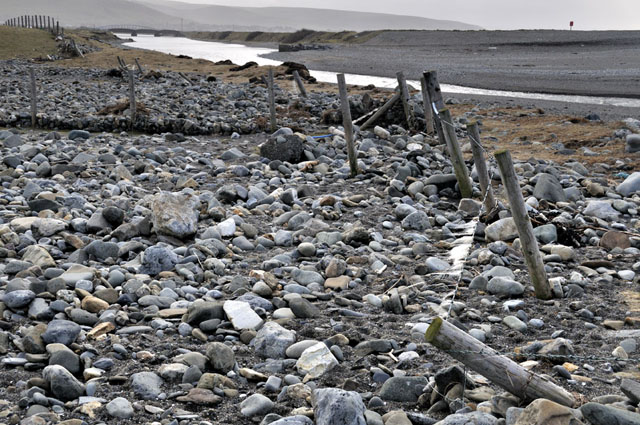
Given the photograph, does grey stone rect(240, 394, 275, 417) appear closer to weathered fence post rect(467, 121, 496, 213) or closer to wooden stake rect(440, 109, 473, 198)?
weathered fence post rect(467, 121, 496, 213)

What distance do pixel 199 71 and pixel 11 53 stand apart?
16.2 meters

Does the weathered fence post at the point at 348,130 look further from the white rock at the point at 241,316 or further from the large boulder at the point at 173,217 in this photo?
the white rock at the point at 241,316

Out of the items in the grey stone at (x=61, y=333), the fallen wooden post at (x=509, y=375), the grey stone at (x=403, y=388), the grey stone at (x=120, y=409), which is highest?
the fallen wooden post at (x=509, y=375)

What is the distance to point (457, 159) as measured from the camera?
31.4 ft

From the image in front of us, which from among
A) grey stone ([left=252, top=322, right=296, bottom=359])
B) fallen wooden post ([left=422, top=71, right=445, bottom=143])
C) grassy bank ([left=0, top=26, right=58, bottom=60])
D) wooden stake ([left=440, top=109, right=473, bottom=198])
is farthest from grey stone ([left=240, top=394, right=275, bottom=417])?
grassy bank ([left=0, top=26, right=58, bottom=60])

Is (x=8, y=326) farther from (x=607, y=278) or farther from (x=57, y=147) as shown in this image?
(x=57, y=147)

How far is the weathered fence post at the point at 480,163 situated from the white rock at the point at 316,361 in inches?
143

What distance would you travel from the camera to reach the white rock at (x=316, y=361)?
470 cm

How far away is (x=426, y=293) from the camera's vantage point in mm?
6191

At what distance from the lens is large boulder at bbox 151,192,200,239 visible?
763 centimetres

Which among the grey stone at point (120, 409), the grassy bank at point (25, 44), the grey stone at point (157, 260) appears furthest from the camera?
the grassy bank at point (25, 44)

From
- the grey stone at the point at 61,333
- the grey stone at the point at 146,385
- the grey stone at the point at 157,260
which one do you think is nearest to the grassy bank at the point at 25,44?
the grey stone at the point at 157,260

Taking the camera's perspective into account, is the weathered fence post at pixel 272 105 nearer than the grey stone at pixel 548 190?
No

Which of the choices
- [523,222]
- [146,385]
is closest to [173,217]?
[146,385]
